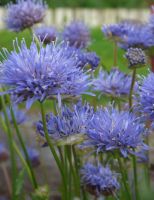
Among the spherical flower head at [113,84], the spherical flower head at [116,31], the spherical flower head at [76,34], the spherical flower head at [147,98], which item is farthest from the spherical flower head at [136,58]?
the spherical flower head at [76,34]

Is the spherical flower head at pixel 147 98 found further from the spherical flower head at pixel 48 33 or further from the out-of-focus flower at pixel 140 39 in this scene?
the spherical flower head at pixel 48 33

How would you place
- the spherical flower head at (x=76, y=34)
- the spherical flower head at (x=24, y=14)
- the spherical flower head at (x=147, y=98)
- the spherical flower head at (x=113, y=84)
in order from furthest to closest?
the spherical flower head at (x=76, y=34), the spherical flower head at (x=24, y=14), the spherical flower head at (x=113, y=84), the spherical flower head at (x=147, y=98)

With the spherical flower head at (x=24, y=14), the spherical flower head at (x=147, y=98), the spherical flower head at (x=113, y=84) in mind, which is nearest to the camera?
the spherical flower head at (x=147, y=98)

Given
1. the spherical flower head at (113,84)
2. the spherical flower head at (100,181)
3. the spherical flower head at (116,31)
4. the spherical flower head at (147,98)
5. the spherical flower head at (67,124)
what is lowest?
the spherical flower head at (100,181)

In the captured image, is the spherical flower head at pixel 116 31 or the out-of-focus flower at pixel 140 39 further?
the spherical flower head at pixel 116 31

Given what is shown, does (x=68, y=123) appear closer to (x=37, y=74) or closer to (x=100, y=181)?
(x=37, y=74)

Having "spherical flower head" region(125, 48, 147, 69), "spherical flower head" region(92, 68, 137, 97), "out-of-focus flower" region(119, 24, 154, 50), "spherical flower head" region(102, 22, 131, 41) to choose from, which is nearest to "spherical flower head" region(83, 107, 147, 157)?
"spherical flower head" region(125, 48, 147, 69)

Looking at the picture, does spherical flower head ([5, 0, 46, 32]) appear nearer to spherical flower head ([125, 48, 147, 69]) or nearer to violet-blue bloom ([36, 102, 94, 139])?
spherical flower head ([125, 48, 147, 69])
